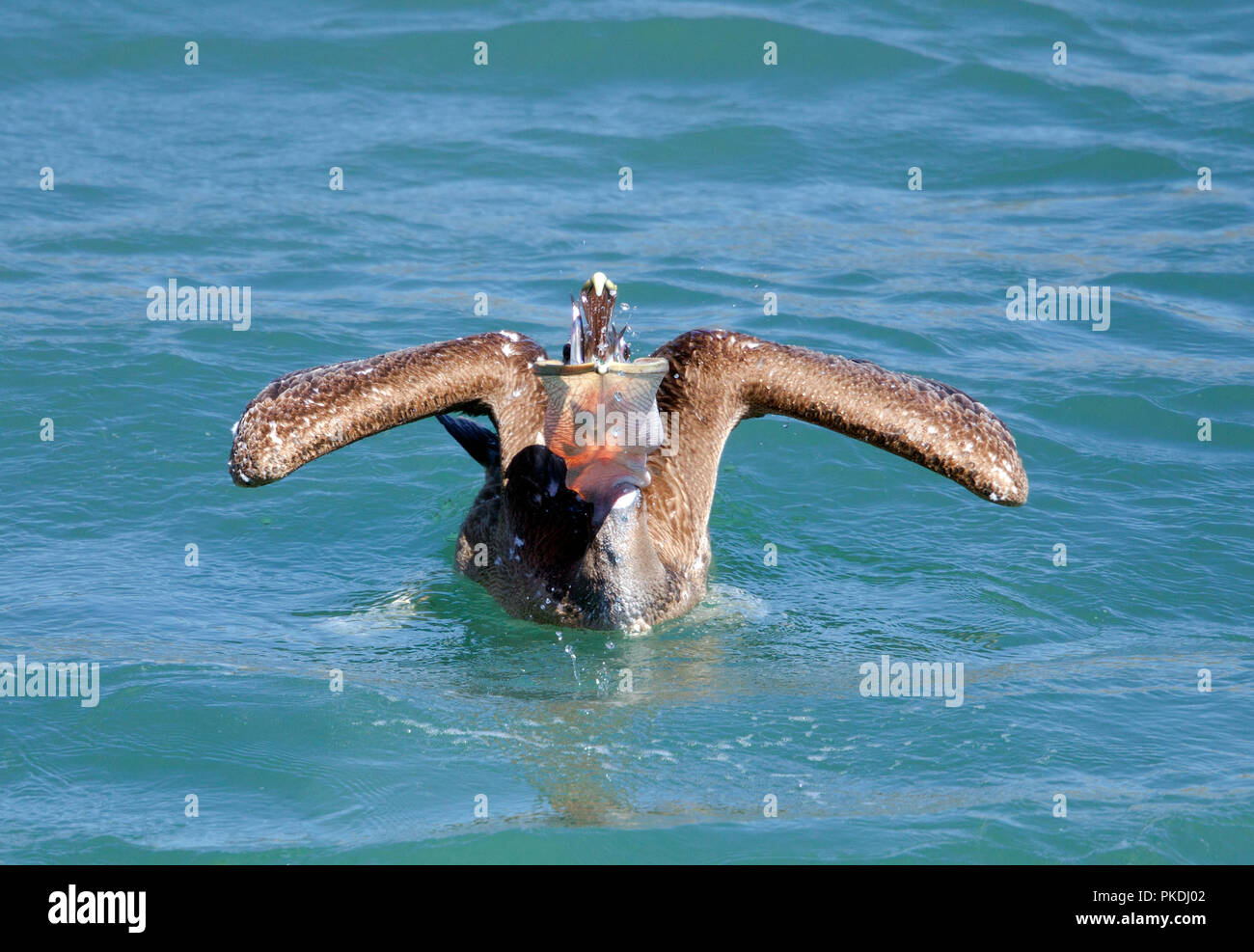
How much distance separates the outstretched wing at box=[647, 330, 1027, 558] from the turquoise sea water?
81 cm

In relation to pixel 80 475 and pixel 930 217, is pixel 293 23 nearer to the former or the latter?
pixel 930 217

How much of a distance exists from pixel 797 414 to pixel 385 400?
8.11 ft

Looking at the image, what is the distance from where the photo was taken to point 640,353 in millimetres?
13797

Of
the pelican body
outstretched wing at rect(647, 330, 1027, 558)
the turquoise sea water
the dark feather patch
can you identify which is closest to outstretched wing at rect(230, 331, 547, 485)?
the pelican body

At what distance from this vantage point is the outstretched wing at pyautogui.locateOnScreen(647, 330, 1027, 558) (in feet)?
30.8

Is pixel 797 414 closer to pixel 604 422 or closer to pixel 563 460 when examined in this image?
pixel 563 460

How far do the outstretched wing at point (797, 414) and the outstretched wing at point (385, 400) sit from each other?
2.98ft

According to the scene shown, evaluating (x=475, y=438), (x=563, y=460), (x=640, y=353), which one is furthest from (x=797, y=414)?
(x=640, y=353)

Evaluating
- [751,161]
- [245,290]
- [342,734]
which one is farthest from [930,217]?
[342,734]

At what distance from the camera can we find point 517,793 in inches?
296

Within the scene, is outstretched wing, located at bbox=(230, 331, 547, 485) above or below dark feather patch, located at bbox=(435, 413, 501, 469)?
above

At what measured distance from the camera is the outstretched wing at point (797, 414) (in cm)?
938

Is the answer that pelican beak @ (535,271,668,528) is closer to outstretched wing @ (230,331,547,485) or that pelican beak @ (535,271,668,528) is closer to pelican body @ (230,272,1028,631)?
pelican body @ (230,272,1028,631)
